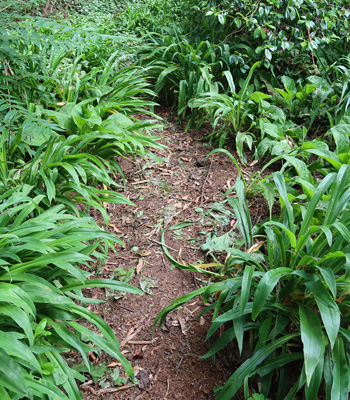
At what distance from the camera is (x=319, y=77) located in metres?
3.36

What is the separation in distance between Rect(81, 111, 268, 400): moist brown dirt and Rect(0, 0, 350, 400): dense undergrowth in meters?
0.14

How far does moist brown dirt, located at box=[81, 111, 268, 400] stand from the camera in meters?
1.76

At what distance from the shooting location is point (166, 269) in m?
2.30

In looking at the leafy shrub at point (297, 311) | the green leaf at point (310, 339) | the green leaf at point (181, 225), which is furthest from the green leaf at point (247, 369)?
the green leaf at point (181, 225)

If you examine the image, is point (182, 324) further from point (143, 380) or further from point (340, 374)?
point (340, 374)

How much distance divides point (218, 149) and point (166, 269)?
0.89 metres

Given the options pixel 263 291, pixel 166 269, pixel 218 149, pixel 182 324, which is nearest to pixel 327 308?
pixel 263 291

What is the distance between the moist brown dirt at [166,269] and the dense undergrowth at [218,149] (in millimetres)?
141

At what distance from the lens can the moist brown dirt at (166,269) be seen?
1.76 m

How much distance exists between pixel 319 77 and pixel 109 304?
109 inches

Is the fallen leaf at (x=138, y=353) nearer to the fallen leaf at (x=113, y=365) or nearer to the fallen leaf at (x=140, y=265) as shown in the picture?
the fallen leaf at (x=113, y=365)

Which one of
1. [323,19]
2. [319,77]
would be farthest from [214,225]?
[323,19]

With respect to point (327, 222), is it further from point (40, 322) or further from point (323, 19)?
point (323, 19)

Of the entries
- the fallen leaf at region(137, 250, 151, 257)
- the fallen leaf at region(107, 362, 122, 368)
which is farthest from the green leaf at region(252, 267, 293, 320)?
the fallen leaf at region(137, 250, 151, 257)
